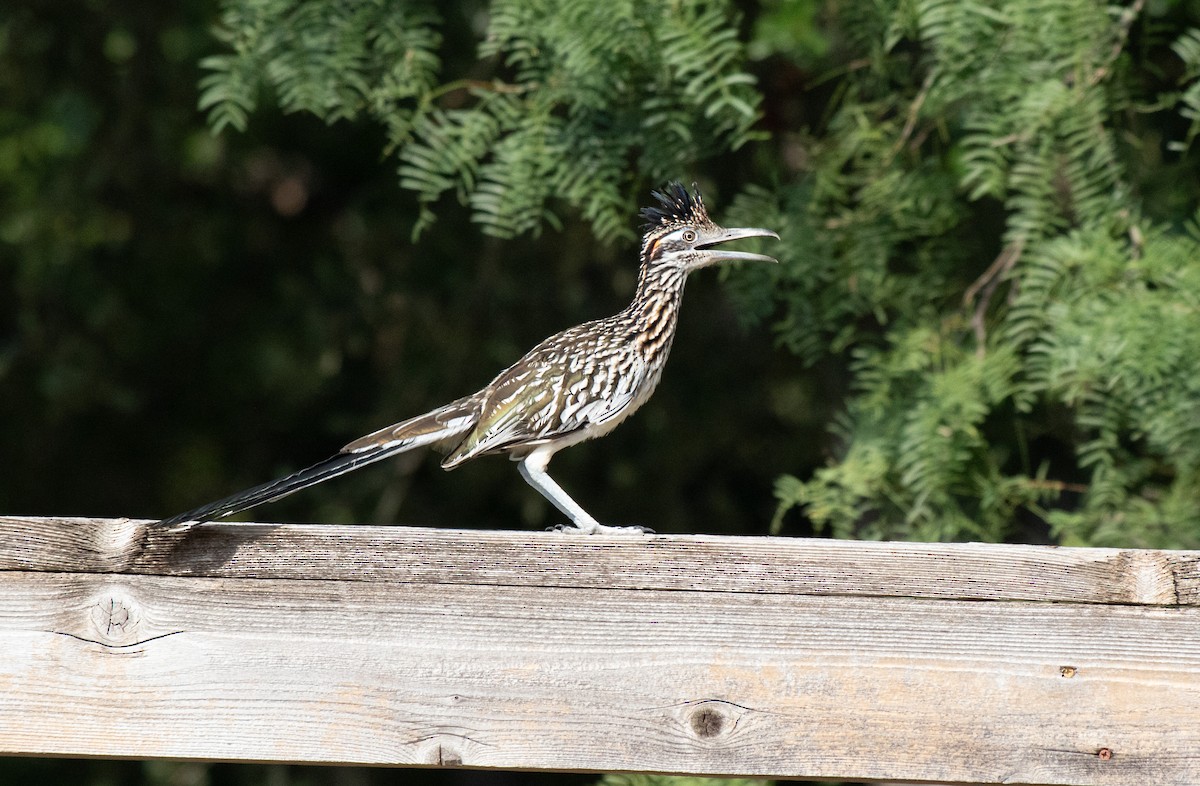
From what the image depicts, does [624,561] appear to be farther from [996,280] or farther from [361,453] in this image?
[996,280]

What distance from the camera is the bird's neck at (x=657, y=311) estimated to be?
11.6 ft

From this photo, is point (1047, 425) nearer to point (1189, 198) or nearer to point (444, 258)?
point (1189, 198)

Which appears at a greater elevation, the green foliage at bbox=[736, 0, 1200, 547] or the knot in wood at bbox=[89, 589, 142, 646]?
the green foliage at bbox=[736, 0, 1200, 547]

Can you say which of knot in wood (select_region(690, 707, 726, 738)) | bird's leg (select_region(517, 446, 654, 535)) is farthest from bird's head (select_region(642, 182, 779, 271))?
Result: knot in wood (select_region(690, 707, 726, 738))

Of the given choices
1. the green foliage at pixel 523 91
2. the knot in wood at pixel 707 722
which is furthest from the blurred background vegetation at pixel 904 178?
the knot in wood at pixel 707 722

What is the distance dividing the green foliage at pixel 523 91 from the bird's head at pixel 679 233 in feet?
1.39

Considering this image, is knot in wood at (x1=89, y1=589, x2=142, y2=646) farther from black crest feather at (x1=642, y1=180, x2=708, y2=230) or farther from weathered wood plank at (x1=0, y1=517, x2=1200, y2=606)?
black crest feather at (x1=642, y1=180, x2=708, y2=230)

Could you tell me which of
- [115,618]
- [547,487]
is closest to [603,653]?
[115,618]

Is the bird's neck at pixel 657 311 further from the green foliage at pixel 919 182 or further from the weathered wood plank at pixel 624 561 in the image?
the weathered wood plank at pixel 624 561

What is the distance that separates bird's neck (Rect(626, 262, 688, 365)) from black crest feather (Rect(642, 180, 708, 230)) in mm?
132

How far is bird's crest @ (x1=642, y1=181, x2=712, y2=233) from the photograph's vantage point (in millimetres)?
3625

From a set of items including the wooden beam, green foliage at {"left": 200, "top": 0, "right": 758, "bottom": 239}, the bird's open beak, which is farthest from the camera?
green foliage at {"left": 200, "top": 0, "right": 758, "bottom": 239}

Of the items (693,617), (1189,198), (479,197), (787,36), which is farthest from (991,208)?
(693,617)

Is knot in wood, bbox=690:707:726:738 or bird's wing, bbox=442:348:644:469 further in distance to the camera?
bird's wing, bbox=442:348:644:469
